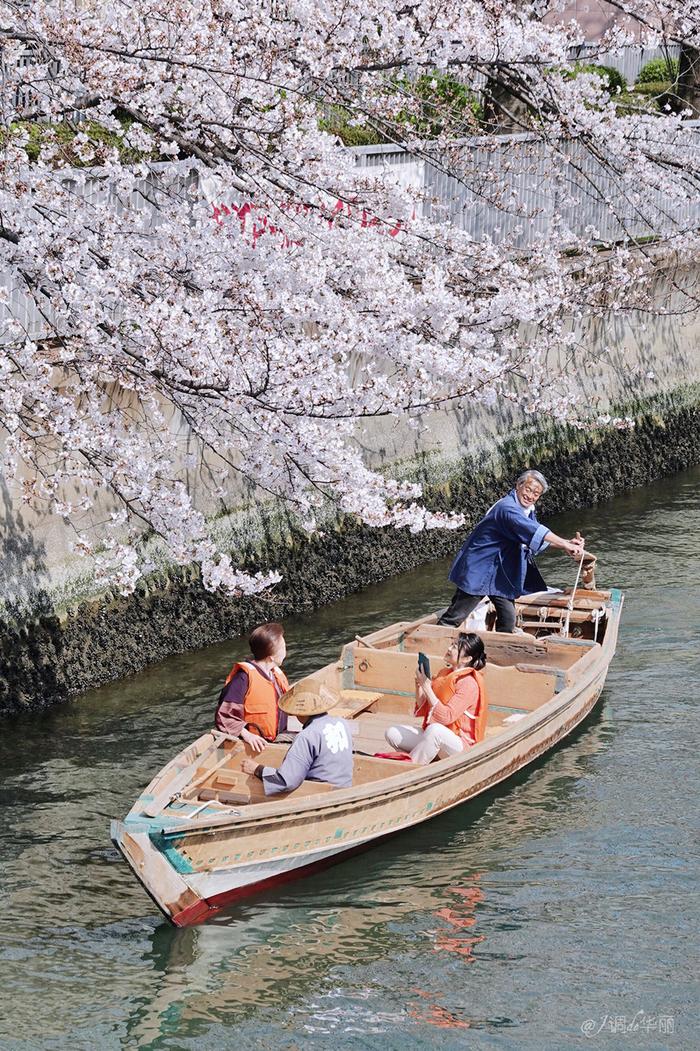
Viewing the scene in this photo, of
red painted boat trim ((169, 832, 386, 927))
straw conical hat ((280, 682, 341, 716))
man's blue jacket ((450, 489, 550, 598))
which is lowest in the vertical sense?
red painted boat trim ((169, 832, 386, 927))

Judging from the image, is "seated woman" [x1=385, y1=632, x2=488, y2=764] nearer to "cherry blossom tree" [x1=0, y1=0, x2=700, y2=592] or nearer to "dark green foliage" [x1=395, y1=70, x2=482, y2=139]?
"cherry blossom tree" [x1=0, y1=0, x2=700, y2=592]

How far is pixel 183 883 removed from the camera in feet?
28.4

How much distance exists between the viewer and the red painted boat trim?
877cm

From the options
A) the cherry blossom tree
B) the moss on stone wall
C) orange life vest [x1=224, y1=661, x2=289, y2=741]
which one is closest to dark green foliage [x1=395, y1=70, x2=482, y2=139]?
the cherry blossom tree

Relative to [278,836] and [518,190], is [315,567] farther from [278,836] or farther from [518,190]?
[278,836]

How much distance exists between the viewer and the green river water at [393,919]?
790cm

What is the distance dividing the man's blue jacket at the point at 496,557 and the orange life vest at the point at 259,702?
295 centimetres

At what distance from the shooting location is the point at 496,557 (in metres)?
12.7

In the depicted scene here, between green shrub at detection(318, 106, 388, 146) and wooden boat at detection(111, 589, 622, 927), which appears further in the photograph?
green shrub at detection(318, 106, 388, 146)

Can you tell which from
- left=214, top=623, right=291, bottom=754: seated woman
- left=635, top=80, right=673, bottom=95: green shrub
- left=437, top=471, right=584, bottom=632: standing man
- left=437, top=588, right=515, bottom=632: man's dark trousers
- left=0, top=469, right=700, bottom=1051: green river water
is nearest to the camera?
left=0, top=469, right=700, bottom=1051: green river water

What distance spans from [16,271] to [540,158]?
9078mm

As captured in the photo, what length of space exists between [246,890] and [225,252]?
16.3ft

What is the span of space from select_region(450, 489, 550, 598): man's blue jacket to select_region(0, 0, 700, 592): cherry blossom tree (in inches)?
14.9

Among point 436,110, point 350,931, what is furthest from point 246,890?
point 436,110
